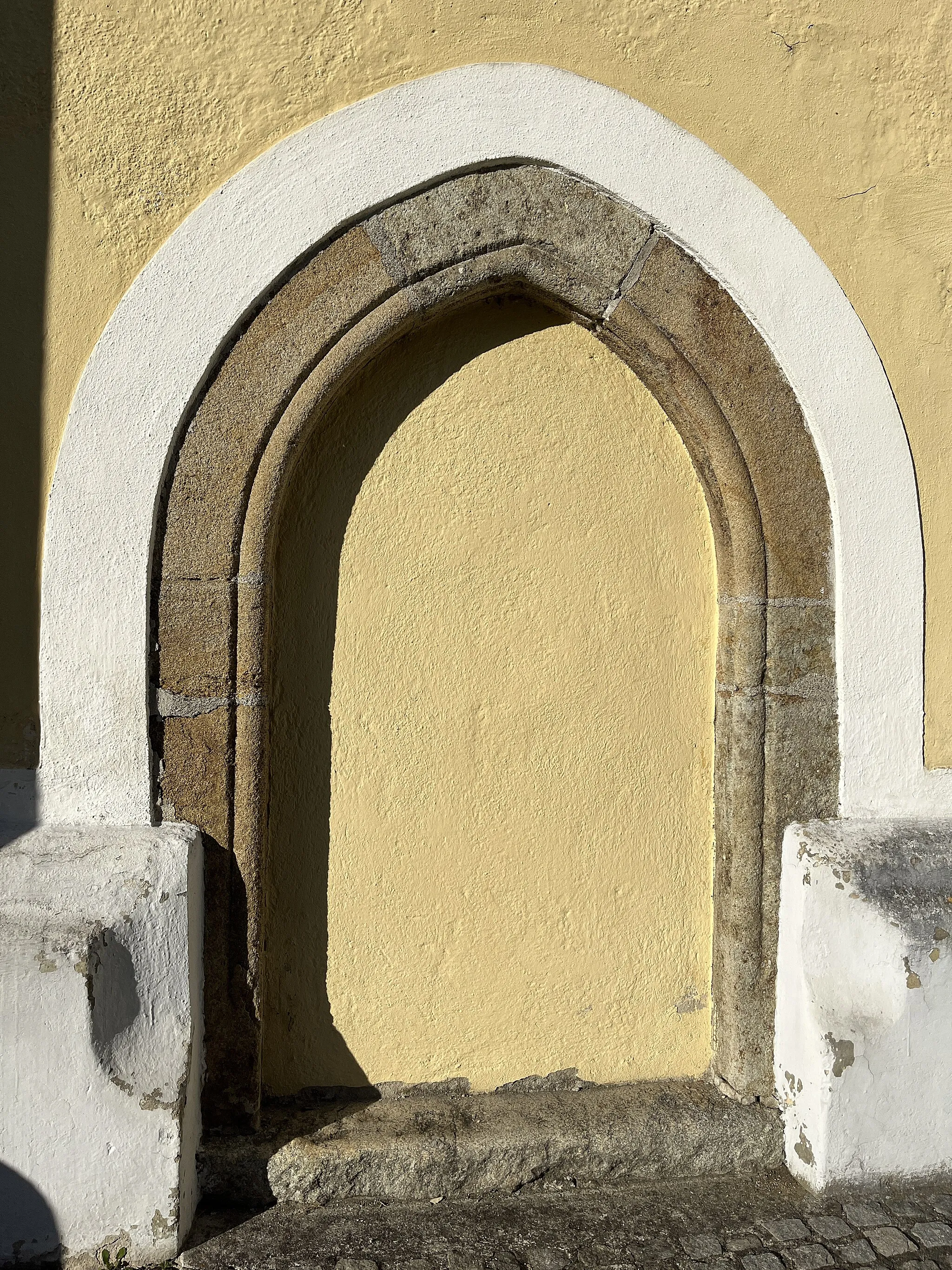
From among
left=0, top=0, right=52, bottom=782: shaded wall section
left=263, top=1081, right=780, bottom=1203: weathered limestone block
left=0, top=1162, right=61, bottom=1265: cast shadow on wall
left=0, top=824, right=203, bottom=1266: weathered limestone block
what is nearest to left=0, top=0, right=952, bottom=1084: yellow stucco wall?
left=0, top=0, right=52, bottom=782: shaded wall section

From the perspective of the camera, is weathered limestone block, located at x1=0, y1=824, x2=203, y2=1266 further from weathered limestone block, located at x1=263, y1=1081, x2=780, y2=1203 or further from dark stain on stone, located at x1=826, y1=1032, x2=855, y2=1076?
dark stain on stone, located at x1=826, y1=1032, x2=855, y2=1076

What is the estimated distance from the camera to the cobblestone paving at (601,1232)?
233 centimetres

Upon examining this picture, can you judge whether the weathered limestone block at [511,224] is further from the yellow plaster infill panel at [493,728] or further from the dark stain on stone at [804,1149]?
the dark stain on stone at [804,1149]

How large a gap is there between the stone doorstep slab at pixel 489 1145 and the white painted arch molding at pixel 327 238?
3.03 feet

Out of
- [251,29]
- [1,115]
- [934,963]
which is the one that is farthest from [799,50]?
[934,963]

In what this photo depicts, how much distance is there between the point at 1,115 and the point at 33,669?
134cm

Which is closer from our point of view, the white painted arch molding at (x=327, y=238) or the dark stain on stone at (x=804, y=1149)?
the white painted arch molding at (x=327, y=238)

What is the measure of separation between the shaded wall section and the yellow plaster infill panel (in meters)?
0.62

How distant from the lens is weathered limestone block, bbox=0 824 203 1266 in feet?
7.20

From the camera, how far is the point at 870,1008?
2596 millimetres

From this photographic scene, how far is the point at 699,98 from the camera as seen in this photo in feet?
8.66

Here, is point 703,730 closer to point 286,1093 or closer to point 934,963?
point 934,963

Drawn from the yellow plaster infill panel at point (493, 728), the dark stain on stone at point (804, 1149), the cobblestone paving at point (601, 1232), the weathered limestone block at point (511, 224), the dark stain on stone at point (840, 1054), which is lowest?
the cobblestone paving at point (601, 1232)

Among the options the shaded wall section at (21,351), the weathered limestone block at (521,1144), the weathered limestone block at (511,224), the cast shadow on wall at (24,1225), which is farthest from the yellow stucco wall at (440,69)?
the cast shadow on wall at (24,1225)
